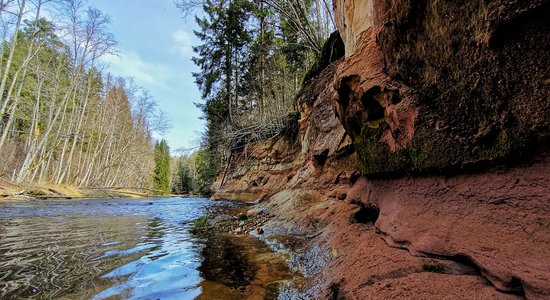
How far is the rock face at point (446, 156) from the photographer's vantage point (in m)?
1.43

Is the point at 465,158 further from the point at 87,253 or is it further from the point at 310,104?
the point at 310,104

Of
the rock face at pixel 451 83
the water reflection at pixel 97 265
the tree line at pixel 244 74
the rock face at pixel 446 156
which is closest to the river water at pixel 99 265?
the water reflection at pixel 97 265

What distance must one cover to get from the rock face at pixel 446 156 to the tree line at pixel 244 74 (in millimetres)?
10559

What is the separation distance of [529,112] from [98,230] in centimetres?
630

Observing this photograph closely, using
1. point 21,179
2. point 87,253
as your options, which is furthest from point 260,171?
point 21,179

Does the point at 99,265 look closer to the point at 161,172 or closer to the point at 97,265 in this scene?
the point at 97,265

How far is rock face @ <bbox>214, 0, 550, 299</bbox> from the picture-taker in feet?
4.70

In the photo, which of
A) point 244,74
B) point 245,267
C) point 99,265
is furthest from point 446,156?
point 244,74

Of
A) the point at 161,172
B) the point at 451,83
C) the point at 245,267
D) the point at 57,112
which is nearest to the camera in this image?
the point at 451,83

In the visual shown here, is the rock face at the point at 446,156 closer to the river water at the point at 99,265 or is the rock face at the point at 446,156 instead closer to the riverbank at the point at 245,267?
the riverbank at the point at 245,267

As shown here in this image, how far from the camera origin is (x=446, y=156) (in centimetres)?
202

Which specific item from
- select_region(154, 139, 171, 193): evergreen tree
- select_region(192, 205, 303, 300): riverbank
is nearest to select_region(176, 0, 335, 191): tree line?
select_region(192, 205, 303, 300): riverbank

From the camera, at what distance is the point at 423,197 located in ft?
7.41

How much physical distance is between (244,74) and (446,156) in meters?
19.7
